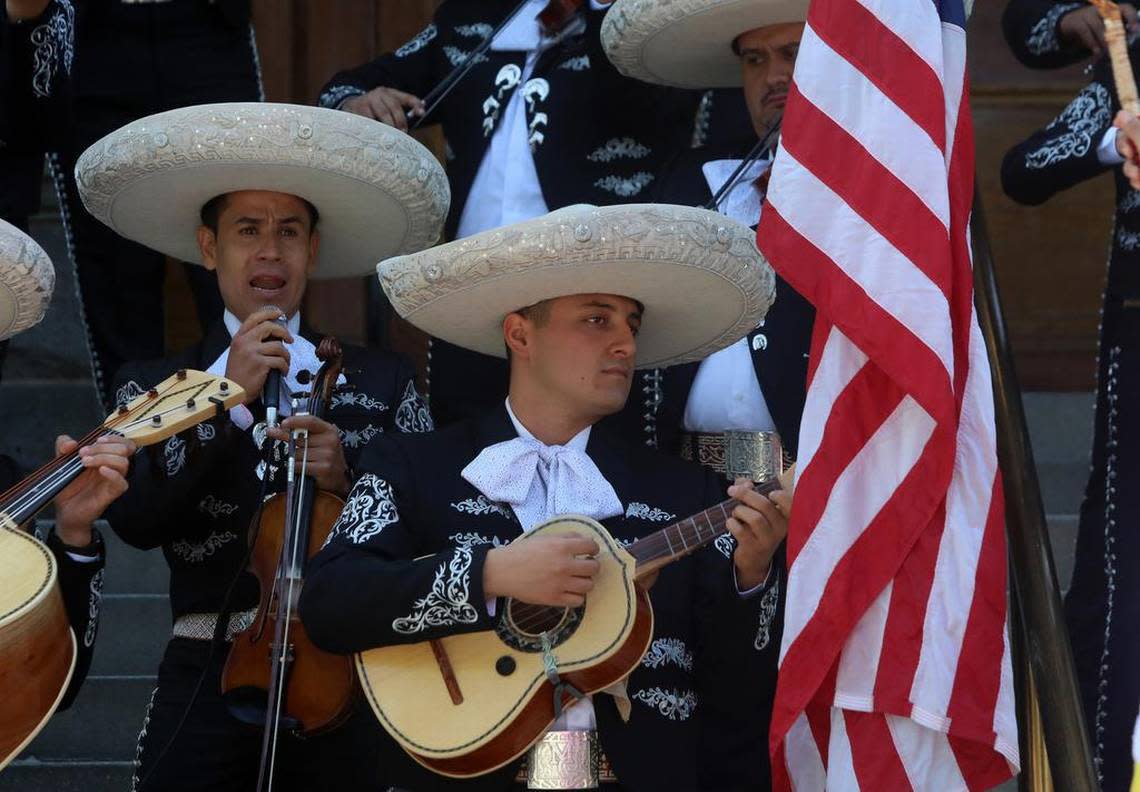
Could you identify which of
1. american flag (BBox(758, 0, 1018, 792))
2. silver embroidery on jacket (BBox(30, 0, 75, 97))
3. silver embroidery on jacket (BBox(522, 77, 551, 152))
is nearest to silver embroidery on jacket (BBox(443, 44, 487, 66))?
silver embroidery on jacket (BBox(522, 77, 551, 152))

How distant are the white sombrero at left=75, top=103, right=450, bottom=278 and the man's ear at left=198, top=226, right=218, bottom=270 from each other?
0.18 ft

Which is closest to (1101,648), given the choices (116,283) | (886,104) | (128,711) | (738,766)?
(738,766)

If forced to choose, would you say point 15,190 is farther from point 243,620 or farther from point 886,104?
point 886,104

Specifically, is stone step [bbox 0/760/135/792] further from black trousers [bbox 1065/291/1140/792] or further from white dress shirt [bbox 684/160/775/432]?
black trousers [bbox 1065/291/1140/792]

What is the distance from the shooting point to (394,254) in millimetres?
5281

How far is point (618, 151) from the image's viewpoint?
217 inches

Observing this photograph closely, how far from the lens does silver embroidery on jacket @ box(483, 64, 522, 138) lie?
5547 mm

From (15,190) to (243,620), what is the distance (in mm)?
1567

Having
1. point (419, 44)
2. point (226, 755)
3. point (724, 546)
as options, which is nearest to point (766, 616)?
point (724, 546)

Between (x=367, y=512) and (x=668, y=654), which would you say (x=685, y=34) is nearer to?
(x=367, y=512)

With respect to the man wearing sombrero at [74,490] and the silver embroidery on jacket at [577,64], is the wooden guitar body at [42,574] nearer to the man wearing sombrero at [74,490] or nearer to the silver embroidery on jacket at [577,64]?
the man wearing sombrero at [74,490]

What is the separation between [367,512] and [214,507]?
603mm

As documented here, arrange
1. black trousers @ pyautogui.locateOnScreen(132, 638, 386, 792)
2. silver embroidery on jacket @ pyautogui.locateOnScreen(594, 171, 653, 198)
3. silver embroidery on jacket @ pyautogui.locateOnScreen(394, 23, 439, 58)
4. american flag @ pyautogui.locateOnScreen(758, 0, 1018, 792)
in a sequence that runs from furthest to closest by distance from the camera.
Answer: silver embroidery on jacket @ pyautogui.locateOnScreen(394, 23, 439, 58)
silver embroidery on jacket @ pyautogui.locateOnScreen(594, 171, 653, 198)
black trousers @ pyautogui.locateOnScreen(132, 638, 386, 792)
american flag @ pyautogui.locateOnScreen(758, 0, 1018, 792)

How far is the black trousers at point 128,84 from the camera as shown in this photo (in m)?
6.02
